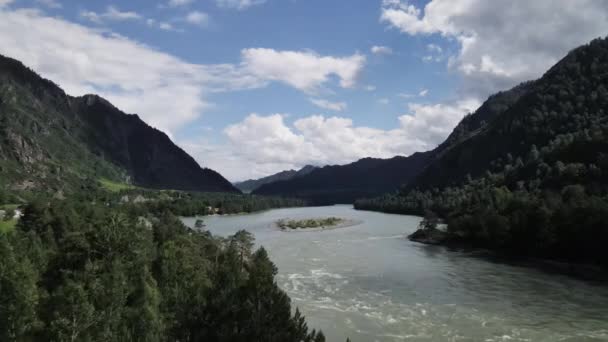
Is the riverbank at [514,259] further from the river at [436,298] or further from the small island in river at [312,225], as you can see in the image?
the small island in river at [312,225]

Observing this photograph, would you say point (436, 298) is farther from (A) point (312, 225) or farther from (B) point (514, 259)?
(A) point (312, 225)

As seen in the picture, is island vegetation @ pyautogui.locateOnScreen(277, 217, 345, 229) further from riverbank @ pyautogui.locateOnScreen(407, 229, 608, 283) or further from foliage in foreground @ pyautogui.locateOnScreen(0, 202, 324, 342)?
foliage in foreground @ pyautogui.locateOnScreen(0, 202, 324, 342)

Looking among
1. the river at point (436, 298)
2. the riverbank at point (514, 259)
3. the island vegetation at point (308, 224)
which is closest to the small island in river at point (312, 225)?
the island vegetation at point (308, 224)

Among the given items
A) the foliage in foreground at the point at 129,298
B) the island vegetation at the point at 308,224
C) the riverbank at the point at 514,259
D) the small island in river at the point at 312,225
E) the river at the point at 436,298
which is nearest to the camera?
the foliage in foreground at the point at 129,298

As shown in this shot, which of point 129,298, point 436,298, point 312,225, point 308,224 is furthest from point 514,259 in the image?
point 308,224

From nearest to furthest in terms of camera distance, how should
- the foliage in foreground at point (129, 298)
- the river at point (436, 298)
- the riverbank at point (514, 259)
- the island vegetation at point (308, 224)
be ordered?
the foliage in foreground at point (129, 298), the river at point (436, 298), the riverbank at point (514, 259), the island vegetation at point (308, 224)
